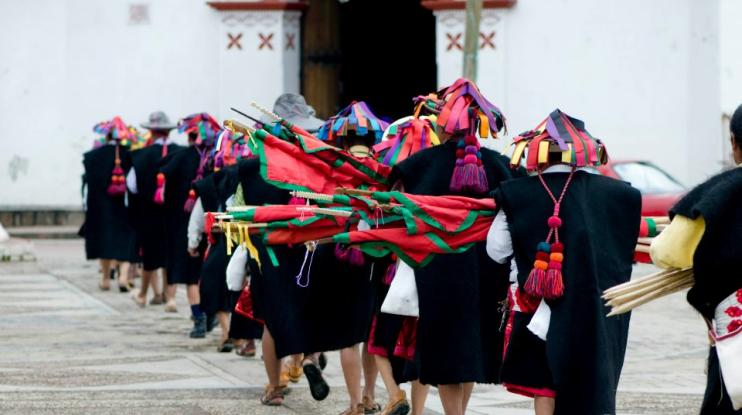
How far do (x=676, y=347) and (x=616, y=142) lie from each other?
11389 millimetres

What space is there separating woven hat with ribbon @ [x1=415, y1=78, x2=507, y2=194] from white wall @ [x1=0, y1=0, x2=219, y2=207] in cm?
1704

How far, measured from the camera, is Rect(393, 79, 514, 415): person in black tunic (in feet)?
24.6

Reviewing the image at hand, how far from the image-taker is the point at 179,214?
46.0 feet

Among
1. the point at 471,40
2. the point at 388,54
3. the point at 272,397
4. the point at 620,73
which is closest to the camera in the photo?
the point at 272,397

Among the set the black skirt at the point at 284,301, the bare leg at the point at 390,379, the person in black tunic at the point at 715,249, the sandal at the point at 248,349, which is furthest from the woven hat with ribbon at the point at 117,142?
the person in black tunic at the point at 715,249

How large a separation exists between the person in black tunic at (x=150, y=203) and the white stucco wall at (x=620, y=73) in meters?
8.85

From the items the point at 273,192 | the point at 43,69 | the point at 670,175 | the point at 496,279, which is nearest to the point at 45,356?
the point at 273,192

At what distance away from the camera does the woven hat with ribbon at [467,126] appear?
7.53 m

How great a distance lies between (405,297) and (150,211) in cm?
752

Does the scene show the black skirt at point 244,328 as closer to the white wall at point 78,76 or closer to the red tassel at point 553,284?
the red tassel at point 553,284

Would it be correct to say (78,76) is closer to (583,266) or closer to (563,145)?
(563,145)

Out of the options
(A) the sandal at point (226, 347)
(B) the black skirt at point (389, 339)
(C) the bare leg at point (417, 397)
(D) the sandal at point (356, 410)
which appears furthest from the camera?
(A) the sandal at point (226, 347)

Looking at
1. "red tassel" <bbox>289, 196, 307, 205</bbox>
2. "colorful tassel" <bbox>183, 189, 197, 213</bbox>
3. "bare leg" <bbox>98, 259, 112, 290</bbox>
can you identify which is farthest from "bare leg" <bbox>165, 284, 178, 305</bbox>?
"red tassel" <bbox>289, 196, 307, 205</bbox>

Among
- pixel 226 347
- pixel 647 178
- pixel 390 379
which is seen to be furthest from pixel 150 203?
pixel 647 178
